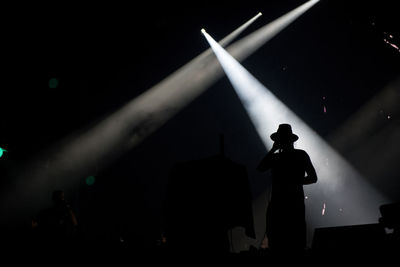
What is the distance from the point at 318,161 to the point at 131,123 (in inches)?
239

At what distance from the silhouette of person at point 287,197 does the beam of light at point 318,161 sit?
695cm

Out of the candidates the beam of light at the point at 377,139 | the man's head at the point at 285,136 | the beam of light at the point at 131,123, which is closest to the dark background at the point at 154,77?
the beam of light at the point at 377,139

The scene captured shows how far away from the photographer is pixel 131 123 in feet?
33.6

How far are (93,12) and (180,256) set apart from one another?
7.46m

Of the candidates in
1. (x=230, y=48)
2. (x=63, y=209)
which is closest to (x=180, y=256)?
(x=63, y=209)

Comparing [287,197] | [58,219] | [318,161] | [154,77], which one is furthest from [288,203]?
[154,77]

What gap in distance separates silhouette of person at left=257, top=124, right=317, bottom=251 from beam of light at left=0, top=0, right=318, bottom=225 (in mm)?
7512

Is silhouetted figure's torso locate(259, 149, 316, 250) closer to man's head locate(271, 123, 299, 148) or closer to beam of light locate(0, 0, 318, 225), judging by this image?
man's head locate(271, 123, 299, 148)

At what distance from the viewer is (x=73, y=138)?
959cm

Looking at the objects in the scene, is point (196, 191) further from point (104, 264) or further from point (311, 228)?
point (311, 228)

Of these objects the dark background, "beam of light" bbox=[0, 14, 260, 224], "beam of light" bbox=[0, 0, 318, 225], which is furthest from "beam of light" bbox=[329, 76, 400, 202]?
"beam of light" bbox=[0, 14, 260, 224]

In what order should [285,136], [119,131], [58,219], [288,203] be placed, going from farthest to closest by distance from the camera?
[119,131], [58,219], [285,136], [288,203]

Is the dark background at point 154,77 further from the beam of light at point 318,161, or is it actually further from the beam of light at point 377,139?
the beam of light at point 318,161

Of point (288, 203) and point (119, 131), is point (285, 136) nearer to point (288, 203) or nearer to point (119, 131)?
point (288, 203)
